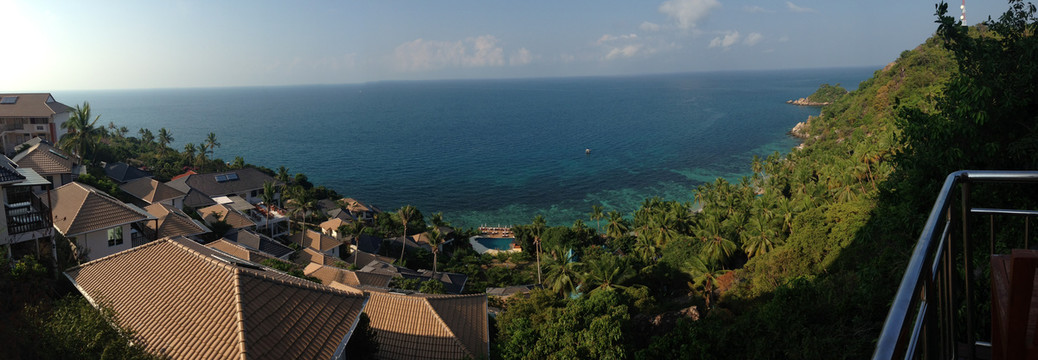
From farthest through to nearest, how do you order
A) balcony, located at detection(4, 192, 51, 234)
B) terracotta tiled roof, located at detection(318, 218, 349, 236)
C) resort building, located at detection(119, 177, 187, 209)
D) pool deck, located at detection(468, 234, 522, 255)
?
1. pool deck, located at detection(468, 234, 522, 255)
2. terracotta tiled roof, located at detection(318, 218, 349, 236)
3. resort building, located at detection(119, 177, 187, 209)
4. balcony, located at detection(4, 192, 51, 234)

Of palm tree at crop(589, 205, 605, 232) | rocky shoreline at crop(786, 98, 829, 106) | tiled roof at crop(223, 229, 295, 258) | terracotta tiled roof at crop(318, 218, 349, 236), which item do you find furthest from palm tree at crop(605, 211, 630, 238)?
rocky shoreline at crop(786, 98, 829, 106)

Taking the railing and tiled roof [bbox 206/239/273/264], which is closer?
the railing

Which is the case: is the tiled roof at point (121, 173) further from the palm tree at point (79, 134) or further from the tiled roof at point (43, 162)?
the tiled roof at point (43, 162)

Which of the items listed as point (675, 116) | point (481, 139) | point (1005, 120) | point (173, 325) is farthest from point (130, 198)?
point (675, 116)

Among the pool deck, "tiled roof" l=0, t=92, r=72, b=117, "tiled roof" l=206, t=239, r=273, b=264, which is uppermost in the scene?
"tiled roof" l=0, t=92, r=72, b=117

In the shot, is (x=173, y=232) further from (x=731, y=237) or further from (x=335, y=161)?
(x=335, y=161)

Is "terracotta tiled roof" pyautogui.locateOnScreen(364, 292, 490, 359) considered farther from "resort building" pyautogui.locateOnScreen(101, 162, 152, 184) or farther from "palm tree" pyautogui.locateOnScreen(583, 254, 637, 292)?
"resort building" pyautogui.locateOnScreen(101, 162, 152, 184)
